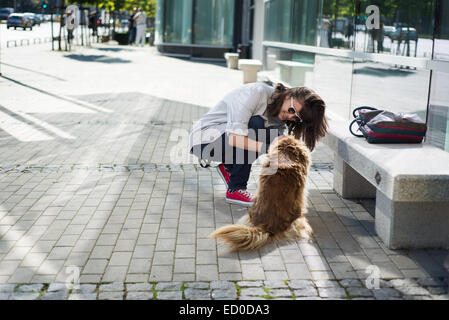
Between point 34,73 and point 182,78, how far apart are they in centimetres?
482

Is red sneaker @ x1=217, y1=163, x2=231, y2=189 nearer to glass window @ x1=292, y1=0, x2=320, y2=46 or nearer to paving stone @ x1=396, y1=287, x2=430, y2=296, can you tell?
paving stone @ x1=396, y1=287, x2=430, y2=296

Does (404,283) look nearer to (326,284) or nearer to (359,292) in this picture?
(359,292)

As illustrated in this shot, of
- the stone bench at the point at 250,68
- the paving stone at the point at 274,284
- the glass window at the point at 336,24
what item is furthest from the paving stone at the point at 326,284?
the stone bench at the point at 250,68

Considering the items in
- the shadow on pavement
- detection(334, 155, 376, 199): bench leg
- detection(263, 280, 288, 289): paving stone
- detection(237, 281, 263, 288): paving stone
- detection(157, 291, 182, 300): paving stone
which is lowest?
detection(157, 291, 182, 300): paving stone

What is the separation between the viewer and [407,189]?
365 cm

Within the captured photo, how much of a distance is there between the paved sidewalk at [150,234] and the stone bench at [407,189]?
0.42 ft

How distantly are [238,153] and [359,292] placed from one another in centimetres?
207

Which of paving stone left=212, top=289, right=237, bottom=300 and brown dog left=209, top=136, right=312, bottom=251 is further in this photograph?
brown dog left=209, top=136, right=312, bottom=251

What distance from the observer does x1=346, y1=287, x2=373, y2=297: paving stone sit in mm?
3297

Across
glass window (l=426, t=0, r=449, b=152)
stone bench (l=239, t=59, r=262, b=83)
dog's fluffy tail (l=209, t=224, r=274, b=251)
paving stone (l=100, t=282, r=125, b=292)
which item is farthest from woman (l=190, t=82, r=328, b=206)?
stone bench (l=239, t=59, r=262, b=83)

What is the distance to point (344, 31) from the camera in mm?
7625

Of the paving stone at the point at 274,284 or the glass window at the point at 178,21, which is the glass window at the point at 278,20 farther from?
the glass window at the point at 178,21

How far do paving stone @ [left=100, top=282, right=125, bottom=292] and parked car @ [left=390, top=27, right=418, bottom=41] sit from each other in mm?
3837
